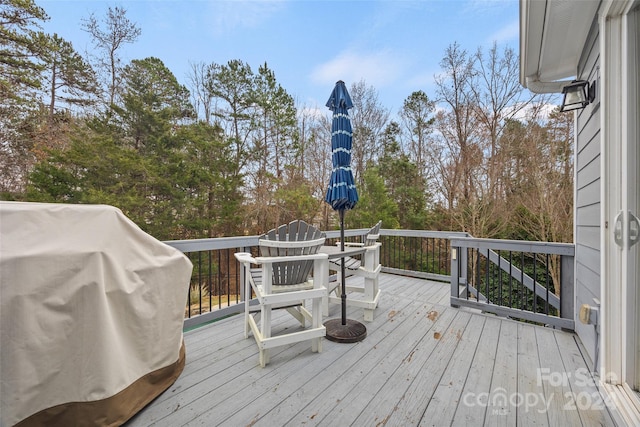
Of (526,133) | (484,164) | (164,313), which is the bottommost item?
(164,313)

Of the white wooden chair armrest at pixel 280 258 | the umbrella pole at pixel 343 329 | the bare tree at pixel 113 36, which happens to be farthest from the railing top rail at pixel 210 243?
the bare tree at pixel 113 36

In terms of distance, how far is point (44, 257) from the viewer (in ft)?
3.84

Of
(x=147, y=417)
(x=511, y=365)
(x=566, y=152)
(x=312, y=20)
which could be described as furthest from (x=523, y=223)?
(x=147, y=417)

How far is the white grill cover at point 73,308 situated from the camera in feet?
3.56

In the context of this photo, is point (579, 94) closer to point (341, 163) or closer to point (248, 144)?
point (341, 163)

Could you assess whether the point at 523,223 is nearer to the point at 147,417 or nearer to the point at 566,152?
the point at 566,152

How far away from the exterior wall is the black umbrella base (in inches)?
65.6

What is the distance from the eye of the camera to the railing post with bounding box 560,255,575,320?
2.52 meters

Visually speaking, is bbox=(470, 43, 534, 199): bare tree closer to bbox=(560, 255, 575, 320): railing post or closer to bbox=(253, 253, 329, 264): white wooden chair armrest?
bbox=(560, 255, 575, 320): railing post

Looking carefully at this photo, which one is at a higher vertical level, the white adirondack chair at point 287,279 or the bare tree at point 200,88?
the bare tree at point 200,88

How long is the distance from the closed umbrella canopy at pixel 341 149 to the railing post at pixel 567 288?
2215 millimetres

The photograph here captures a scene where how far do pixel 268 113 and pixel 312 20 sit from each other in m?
3.76

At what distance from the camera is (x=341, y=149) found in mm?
2404

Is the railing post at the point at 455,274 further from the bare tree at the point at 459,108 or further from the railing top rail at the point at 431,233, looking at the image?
the bare tree at the point at 459,108
